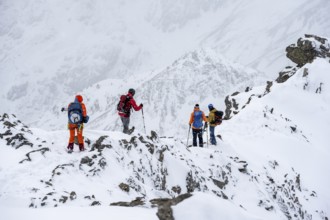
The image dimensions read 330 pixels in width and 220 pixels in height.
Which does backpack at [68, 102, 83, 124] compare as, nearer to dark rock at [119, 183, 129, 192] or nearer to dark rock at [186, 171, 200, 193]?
dark rock at [119, 183, 129, 192]

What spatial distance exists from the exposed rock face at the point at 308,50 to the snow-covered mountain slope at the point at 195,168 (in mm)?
10926

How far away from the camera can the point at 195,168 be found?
58.1ft

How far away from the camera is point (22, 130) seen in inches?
626

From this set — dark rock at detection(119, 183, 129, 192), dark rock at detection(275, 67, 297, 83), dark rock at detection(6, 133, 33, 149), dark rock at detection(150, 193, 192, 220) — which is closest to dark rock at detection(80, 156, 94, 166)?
dark rock at detection(119, 183, 129, 192)

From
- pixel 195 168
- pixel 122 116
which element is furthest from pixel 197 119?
pixel 122 116

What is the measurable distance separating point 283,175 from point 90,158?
12849 millimetres

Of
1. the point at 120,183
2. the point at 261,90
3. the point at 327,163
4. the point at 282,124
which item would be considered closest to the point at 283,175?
the point at 327,163

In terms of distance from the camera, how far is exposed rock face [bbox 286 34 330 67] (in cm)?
4119

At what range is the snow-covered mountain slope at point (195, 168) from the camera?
34.5ft

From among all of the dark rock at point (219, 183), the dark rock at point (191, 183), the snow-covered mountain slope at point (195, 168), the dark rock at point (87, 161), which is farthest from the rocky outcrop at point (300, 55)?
the dark rock at point (87, 161)

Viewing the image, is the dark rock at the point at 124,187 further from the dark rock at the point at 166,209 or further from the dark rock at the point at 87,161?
the dark rock at the point at 166,209

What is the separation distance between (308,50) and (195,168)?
29956 millimetres

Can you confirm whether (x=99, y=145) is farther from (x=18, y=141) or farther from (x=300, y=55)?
(x=300, y=55)

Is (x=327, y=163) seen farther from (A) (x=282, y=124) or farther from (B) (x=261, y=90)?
(B) (x=261, y=90)
